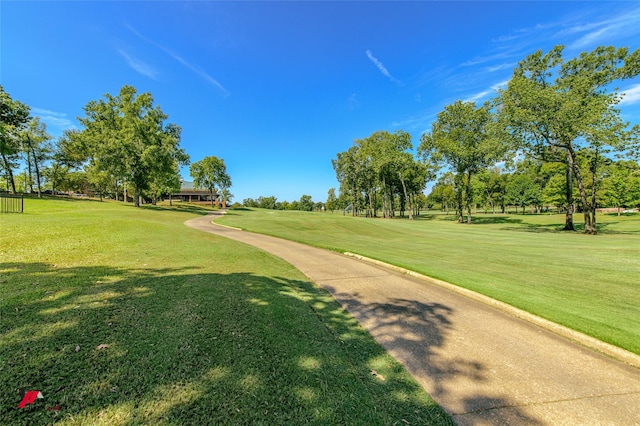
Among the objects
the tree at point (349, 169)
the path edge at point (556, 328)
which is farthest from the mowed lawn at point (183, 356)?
the tree at point (349, 169)

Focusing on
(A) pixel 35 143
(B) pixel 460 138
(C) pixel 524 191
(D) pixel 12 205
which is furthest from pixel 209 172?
(C) pixel 524 191

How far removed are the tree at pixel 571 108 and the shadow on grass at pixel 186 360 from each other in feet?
88.2

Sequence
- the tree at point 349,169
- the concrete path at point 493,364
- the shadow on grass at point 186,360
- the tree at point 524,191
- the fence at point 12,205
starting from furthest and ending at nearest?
the tree at point 524,191
the tree at point 349,169
the fence at point 12,205
the concrete path at point 493,364
the shadow on grass at point 186,360

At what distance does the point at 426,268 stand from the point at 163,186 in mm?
51315

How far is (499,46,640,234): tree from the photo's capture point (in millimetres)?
21359

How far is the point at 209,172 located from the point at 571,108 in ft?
224

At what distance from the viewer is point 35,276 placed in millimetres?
5043

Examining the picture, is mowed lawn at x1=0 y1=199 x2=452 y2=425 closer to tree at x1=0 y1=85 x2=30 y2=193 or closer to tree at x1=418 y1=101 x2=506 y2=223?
tree at x1=418 y1=101 x2=506 y2=223

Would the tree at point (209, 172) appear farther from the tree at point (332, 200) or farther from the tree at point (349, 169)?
the tree at point (332, 200)

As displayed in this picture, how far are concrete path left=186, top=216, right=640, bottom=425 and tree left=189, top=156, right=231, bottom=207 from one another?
70163 millimetres

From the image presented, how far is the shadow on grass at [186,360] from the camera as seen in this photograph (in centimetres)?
231

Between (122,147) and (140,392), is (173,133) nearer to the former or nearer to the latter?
(122,147)

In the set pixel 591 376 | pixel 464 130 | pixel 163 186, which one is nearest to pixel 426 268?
pixel 591 376

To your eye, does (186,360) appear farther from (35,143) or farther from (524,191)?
(524,191)
